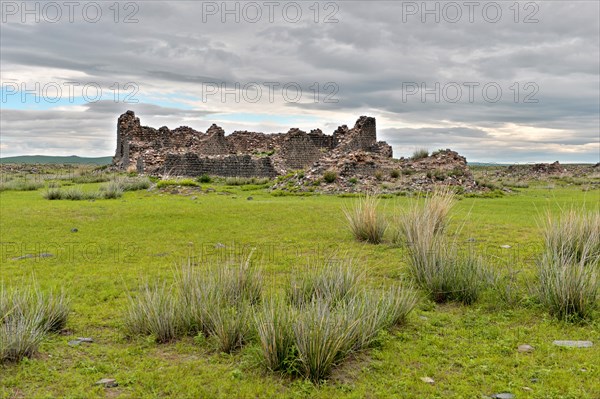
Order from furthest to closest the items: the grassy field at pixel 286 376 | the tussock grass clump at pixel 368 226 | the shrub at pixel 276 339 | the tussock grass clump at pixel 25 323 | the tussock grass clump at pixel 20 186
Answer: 1. the tussock grass clump at pixel 20 186
2. the tussock grass clump at pixel 368 226
3. the tussock grass clump at pixel 25 323
4. the shrub at pixel 276 339
5. the grassy field at pixel 286 376

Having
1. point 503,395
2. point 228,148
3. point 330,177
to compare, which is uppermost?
point 228,148

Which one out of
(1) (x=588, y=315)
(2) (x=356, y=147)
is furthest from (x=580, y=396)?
(2) (x=356, y=147)

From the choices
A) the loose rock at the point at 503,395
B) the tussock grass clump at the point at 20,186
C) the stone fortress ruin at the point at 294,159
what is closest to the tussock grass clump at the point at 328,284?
the loose rock at the point at 503,395

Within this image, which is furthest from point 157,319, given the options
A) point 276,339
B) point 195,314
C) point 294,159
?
point 294,159

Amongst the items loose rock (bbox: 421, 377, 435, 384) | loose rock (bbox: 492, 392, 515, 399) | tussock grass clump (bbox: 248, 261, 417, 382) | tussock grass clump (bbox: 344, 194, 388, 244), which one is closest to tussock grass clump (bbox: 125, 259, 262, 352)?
tussock grass clump (bbox: 248, 261, 417, 382)

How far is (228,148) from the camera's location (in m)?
52.5

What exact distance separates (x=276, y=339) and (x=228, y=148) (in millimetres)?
48293

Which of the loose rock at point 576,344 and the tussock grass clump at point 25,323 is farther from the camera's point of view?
the loose rock at point 576,344

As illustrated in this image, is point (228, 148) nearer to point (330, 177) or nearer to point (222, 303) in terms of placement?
point (330, 177)

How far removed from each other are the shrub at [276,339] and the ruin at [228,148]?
26.7m

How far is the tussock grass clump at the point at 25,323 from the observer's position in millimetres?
5191

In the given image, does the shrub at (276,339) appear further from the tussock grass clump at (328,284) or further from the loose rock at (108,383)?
the loose rock at (108,383)

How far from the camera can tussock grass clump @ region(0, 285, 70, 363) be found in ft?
17.0

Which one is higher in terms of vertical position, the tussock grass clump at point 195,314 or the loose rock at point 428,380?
the tussock grass clump at point 195,314
